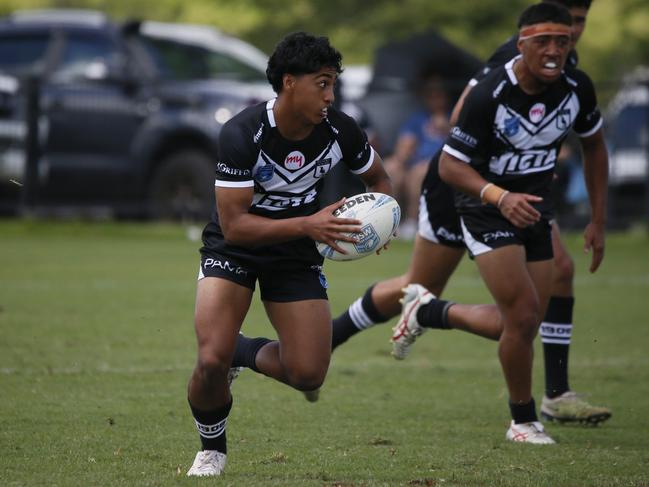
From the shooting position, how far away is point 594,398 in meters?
8.37

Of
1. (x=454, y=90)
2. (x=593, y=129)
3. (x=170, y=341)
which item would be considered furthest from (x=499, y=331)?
(x=454, y=90)

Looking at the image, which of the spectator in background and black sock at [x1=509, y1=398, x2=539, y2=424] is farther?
the spectator in background

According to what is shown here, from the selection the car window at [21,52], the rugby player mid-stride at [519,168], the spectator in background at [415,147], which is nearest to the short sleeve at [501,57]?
the rugby player mid-stride at [519,168]

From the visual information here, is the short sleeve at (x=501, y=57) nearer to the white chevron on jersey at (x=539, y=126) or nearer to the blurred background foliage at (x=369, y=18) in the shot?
the white chevron on jersey at (x=539, y=126)

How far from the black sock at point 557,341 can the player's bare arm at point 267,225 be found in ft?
7.93

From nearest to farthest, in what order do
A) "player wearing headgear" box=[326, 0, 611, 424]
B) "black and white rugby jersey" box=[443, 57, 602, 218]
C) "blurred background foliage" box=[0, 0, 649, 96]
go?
"black and white rugby jersey" box=[443, 57, 602, 218]
"player wearing headgear" box=[326, 0, 611, 424]
"blurred background foliage" box=[0, 0, 649, 96]

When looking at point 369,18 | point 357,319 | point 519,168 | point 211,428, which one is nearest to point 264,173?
point 211,428

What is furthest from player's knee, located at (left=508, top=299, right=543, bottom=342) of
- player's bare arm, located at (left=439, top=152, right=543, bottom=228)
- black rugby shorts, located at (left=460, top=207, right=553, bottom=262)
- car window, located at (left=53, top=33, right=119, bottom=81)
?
car window, located at (left=53, top=33, right=119, bottom=81)

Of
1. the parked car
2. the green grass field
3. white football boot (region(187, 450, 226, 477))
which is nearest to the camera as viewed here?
white football boot (region(187, 450, 226, 477))

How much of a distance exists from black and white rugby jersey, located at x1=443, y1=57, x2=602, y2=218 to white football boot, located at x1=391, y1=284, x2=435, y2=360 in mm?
812

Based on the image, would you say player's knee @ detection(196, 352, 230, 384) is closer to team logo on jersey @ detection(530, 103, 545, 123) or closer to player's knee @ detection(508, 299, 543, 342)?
player's knee @ detection(508, 299, 543, 342)

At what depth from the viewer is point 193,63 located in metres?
18.3

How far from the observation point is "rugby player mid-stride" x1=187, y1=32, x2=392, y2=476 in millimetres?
5859

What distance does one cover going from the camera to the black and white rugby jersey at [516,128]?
6938 millimetres
